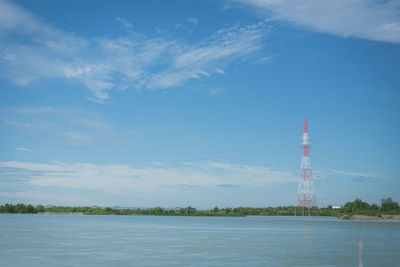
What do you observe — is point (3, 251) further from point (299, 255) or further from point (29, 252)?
point (299, 255)

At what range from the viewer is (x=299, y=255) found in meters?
34.7

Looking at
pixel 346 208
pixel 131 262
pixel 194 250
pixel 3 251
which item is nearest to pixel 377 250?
pixel 194 250

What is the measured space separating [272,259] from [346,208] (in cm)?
15470

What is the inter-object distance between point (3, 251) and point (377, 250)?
3288 centimetres

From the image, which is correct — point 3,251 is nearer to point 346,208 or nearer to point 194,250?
point 194,250

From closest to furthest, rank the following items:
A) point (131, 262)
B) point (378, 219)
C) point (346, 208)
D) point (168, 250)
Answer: point (131, 262) < point (168, 250) < point (378, 219) < point (346, 208)

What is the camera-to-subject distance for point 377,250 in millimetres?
39656

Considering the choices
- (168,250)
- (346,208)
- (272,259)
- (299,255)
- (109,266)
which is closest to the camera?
(109,266)

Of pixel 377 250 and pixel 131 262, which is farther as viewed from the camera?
pixel 377 250

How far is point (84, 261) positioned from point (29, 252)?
7.96 metres

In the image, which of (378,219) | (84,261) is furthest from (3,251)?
(378,219)

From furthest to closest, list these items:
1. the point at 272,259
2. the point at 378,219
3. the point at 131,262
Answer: the point at 378,219, the point at 272,259, the point at 131,262

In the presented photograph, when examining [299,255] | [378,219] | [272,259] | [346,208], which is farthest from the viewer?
[346,208]

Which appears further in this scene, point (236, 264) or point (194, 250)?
point (194, 250)
